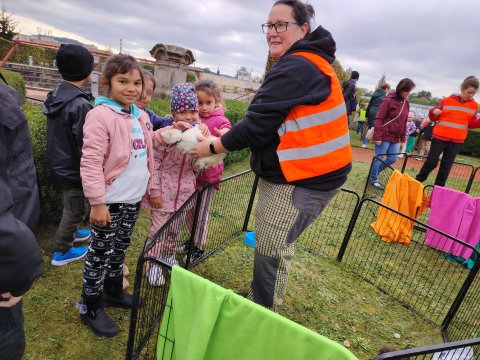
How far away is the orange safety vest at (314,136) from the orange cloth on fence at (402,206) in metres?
3.18

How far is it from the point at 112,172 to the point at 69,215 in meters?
1.04

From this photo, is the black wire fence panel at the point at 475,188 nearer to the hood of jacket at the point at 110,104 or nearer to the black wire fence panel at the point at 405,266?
the black wire fence panel at the point at 405,266

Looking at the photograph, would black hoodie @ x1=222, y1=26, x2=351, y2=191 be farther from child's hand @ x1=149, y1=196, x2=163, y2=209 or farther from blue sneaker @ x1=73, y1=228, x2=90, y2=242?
blue sneaker @ x1=73, y1=228, x2=90, y2=242

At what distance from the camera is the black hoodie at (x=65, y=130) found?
241cm

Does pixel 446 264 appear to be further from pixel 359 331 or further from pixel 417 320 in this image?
pixel 359 331

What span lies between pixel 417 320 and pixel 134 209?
2963 millimetres

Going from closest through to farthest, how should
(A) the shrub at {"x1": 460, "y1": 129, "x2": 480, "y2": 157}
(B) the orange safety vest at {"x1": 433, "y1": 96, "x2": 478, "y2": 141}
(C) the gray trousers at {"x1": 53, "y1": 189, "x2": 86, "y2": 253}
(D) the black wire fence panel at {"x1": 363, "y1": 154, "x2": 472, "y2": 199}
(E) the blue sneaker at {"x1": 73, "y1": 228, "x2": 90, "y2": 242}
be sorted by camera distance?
1. (C) the gray trousers at {"x1": 53, "y1": 189, "x2": 86, "y2": 253}
2. (E) the blue sneaker at {"x1": 73, "y1": 228, "x2": 90, "y2": 242}
3. (B) the orange safety vest at {"x1": 433, "y1": 96, "x2": 478, "y2": 141}
4. (D) the black wire fence panel at {"x1": 363, "y1": 154, "x2": 472, "y2": 199}
5. (A) the shrub at {"x1": 460, "y1": 129, "x2": 480, "y2": 157}

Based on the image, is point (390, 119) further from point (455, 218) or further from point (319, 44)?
point (319, 44)

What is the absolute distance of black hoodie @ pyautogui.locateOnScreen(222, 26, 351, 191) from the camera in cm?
174

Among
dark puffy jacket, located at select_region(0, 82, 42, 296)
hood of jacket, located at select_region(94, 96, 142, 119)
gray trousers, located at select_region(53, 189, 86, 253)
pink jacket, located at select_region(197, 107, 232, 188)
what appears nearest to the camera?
dark puffy jacket, located at select_region(0, 82, 42, 296)

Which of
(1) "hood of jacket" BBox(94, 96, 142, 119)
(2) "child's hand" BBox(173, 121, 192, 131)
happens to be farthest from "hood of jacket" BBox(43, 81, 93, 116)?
(2) "child's hand" BBox(173, 121, 192, 131)

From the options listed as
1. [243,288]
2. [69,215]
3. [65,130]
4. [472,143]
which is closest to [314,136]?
[65,130]

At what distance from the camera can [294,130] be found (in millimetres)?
1812

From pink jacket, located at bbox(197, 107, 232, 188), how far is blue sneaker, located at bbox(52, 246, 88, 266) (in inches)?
54.8
